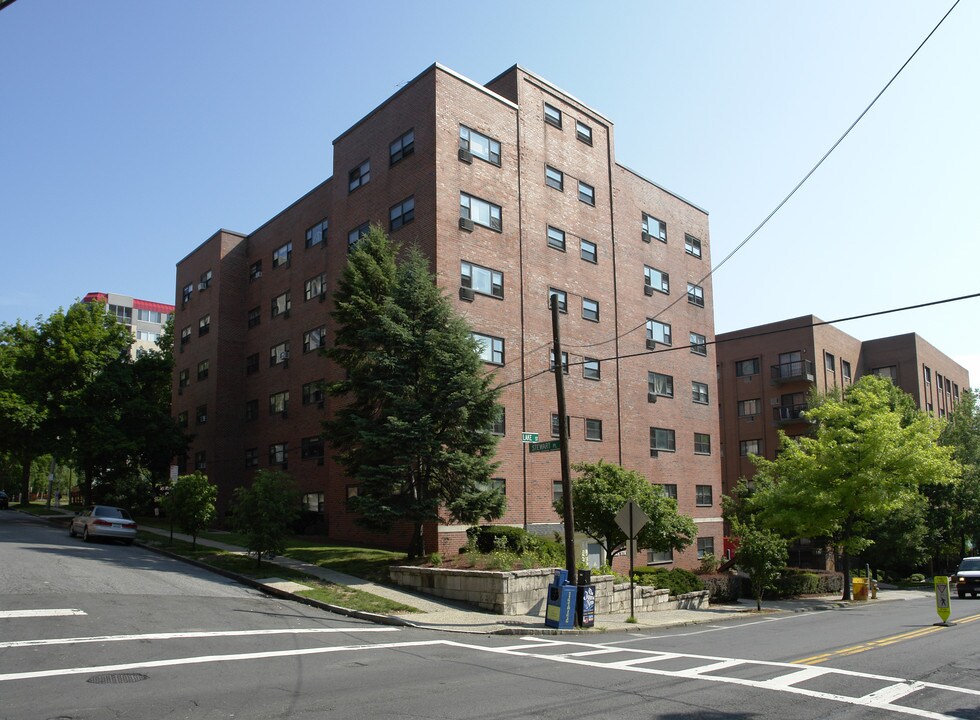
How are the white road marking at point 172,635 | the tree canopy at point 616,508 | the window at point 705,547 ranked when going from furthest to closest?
the window at point 705,547 < the tree canopy at point 616,508 < the white road marking at point 172,635

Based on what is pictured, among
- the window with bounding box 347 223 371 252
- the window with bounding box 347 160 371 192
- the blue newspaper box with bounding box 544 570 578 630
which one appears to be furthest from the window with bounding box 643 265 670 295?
the blue newspaper box with bounding box 544 570 578 630

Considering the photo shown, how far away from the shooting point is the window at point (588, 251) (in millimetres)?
34812

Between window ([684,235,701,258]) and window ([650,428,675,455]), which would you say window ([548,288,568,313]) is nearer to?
window ([650,428,675,455])

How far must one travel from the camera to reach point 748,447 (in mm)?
55469

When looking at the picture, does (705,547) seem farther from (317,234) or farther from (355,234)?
(317,234)

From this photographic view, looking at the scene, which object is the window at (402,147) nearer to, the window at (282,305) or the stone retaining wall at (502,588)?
the window at (282,305)

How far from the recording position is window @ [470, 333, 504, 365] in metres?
29.2

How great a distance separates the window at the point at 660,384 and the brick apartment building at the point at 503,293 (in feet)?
0.36

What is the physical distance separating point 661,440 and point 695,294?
30.6ft

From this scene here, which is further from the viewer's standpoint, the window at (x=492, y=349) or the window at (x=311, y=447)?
the window at (x=311, y=447)

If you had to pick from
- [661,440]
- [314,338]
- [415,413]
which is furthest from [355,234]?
[661,440]

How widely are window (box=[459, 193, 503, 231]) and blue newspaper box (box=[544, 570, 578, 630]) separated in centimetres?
1603

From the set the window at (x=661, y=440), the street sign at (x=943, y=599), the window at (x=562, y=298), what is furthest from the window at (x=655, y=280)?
the street sign at (x=943, y=599)

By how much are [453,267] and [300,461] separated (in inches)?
525
